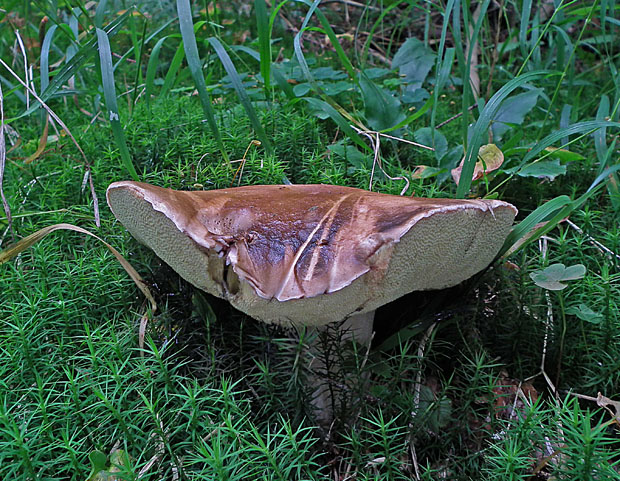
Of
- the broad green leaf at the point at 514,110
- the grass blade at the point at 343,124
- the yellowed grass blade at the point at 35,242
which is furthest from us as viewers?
the broad green leaf at the point at 514,110

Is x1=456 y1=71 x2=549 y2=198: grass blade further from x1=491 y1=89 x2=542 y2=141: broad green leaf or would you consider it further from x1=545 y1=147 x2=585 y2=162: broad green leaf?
x1=491 y1=89 x2=542 y2=141: broad green leaf

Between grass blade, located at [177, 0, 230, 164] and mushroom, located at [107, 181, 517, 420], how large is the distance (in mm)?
519

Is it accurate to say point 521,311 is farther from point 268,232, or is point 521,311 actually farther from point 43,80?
point 43,80

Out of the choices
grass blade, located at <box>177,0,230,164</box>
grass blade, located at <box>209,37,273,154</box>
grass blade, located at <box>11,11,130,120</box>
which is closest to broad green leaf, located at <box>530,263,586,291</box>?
grass blade, located at <box>209,37,273,154</box>

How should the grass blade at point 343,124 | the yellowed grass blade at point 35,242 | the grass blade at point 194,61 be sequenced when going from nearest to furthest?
the yellowed grass blade at point 35,242, the grass blade at point 194,61, the grass blade at point 343,124

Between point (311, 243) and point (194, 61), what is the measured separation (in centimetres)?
95

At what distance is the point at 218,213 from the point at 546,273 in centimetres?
95

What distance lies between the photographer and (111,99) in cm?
175

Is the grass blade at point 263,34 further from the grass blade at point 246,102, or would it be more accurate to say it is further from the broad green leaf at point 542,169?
the broad green leaf at point 542,169

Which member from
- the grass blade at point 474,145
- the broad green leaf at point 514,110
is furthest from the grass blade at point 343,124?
the broad green leaf at point 514,110

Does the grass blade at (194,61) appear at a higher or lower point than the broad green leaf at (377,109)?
higher

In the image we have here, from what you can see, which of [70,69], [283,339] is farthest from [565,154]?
[70,69]

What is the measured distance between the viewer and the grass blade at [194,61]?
1.79 m

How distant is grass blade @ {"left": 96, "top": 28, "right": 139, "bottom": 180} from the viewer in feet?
5.59
